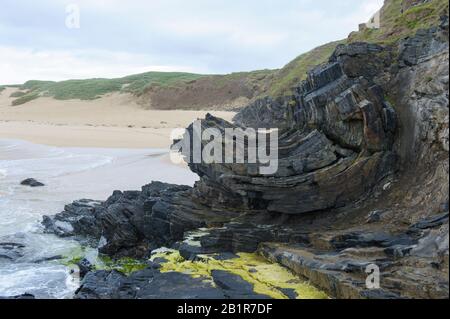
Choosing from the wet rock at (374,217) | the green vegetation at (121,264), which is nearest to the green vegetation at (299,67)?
the green vegetation at (121,264)

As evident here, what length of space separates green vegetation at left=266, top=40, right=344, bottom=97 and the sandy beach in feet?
32.9

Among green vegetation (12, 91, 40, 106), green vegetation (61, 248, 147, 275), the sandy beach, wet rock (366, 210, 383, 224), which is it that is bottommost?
green vegetation (61, 248, 147, 275)

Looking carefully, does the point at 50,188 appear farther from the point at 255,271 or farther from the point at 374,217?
the point at 374,217

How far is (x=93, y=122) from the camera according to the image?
74.9 meters

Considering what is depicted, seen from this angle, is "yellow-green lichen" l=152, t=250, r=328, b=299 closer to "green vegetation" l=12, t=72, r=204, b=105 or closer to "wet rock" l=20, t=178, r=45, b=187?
"wet rock" l=20, t=178, r=45, b=187

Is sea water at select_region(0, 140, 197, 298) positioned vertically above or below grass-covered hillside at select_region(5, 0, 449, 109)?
below

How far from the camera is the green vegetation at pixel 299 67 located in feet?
205

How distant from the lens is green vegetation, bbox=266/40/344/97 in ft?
205

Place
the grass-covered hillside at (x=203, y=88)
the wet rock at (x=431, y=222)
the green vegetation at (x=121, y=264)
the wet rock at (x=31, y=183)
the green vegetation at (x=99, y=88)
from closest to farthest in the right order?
1. the wet rock at (x=431, y=222)
2. the green vegetation at (x=121, y=264)
3. the wet rock at (x=31, y=183)
4. the grass-covered hillside at (x=203, y=88)
5. the green vegetation at (x=99, y=88)

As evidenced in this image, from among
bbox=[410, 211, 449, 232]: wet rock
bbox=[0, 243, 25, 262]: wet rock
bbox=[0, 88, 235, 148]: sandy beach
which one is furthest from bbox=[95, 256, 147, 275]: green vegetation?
bbox=[0, 88, 235, 148]: sandy beach

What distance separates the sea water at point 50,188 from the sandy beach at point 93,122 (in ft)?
15.9

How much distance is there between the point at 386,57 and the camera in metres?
15.2

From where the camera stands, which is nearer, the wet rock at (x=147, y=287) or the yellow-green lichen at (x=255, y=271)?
the yellow-green lichen at (x=255, y=271)

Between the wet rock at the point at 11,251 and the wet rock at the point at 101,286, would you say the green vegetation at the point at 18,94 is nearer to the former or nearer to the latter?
the wet rock at the point at 11,251
